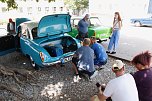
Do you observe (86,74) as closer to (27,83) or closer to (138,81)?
(27,83)

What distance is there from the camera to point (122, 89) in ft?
9.44

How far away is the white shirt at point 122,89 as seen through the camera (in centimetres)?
288

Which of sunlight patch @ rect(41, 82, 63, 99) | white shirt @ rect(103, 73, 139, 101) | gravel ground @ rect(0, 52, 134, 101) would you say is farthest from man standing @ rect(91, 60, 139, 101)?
sunlight patch @ rect(41, 82, 63, 99)

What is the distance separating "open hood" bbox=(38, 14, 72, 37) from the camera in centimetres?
712

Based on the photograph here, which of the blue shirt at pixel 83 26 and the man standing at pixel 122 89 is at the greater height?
the blue shirt at pixel 83 26

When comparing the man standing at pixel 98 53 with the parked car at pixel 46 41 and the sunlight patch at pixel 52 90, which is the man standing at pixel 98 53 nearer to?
the parked car at pixel 46 41

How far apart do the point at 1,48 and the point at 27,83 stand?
8.02 ft

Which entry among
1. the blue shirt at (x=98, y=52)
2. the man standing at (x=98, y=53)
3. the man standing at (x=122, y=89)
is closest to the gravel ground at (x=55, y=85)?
the man standing at (x=98, y=53)

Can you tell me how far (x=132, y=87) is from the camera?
9.59ft

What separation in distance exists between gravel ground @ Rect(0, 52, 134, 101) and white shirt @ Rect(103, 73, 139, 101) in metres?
2.27

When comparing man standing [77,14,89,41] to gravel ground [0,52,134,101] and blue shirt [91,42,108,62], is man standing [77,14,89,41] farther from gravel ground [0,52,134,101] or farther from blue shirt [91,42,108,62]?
blue shirt [91,42,108,62]

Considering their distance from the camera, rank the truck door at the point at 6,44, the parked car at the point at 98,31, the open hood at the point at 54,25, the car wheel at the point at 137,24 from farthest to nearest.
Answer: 1. the car wheel at the point at 137,24
2. the parked car at the point at 98,31
3. the truck door at the point at 6,44
4. the open hood at the point at 54,25

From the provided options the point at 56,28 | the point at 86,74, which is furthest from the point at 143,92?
the point at 56,28

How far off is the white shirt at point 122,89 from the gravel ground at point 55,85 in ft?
7.45
